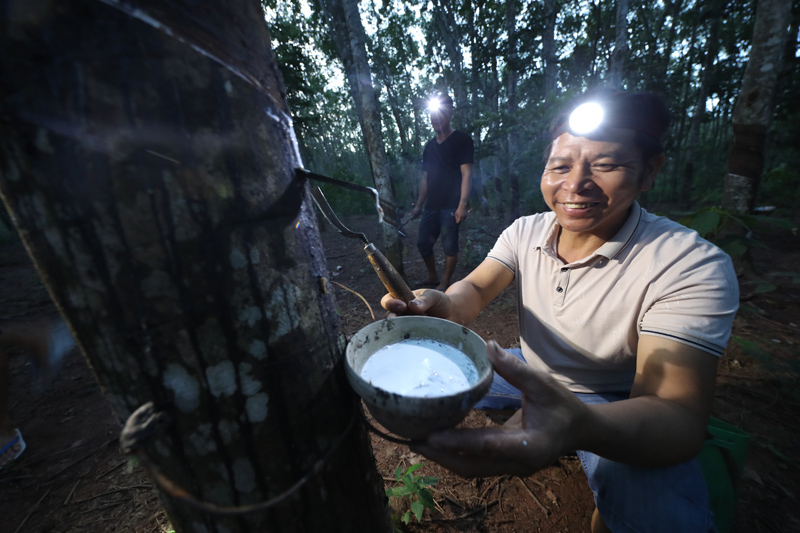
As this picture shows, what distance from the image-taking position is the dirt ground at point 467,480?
190 centimetres

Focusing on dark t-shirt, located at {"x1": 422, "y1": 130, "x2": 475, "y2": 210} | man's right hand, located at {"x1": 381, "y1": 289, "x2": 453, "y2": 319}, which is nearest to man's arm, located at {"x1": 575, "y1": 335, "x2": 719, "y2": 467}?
man's right hand, located at {"x1": 381, "y1": 289, "x2": 453, "y2": 319}

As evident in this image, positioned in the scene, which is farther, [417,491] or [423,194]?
[423,194]

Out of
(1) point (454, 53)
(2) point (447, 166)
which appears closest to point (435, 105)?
(2) point (447, 166)

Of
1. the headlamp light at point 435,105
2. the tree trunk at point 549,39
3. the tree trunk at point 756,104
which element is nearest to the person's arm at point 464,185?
the headlamp light at point 435,105

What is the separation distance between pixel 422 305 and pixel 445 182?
3733mm

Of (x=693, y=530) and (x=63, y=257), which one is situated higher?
(x=63, y=257)

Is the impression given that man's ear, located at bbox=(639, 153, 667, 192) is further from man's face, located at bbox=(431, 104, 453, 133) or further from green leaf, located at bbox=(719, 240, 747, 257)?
man's face, located at bbox=(431, 104, 453, 133)

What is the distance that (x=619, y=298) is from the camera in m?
1.58

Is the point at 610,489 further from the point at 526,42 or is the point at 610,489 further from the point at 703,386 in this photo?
the point at 526,42

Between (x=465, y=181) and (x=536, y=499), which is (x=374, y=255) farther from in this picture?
(x=465, y=181)

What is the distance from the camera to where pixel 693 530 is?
1.30 metres

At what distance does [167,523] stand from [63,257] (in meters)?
2.26

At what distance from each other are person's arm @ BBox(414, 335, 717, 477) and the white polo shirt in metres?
0.13

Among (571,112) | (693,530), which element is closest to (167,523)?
(693,530)
